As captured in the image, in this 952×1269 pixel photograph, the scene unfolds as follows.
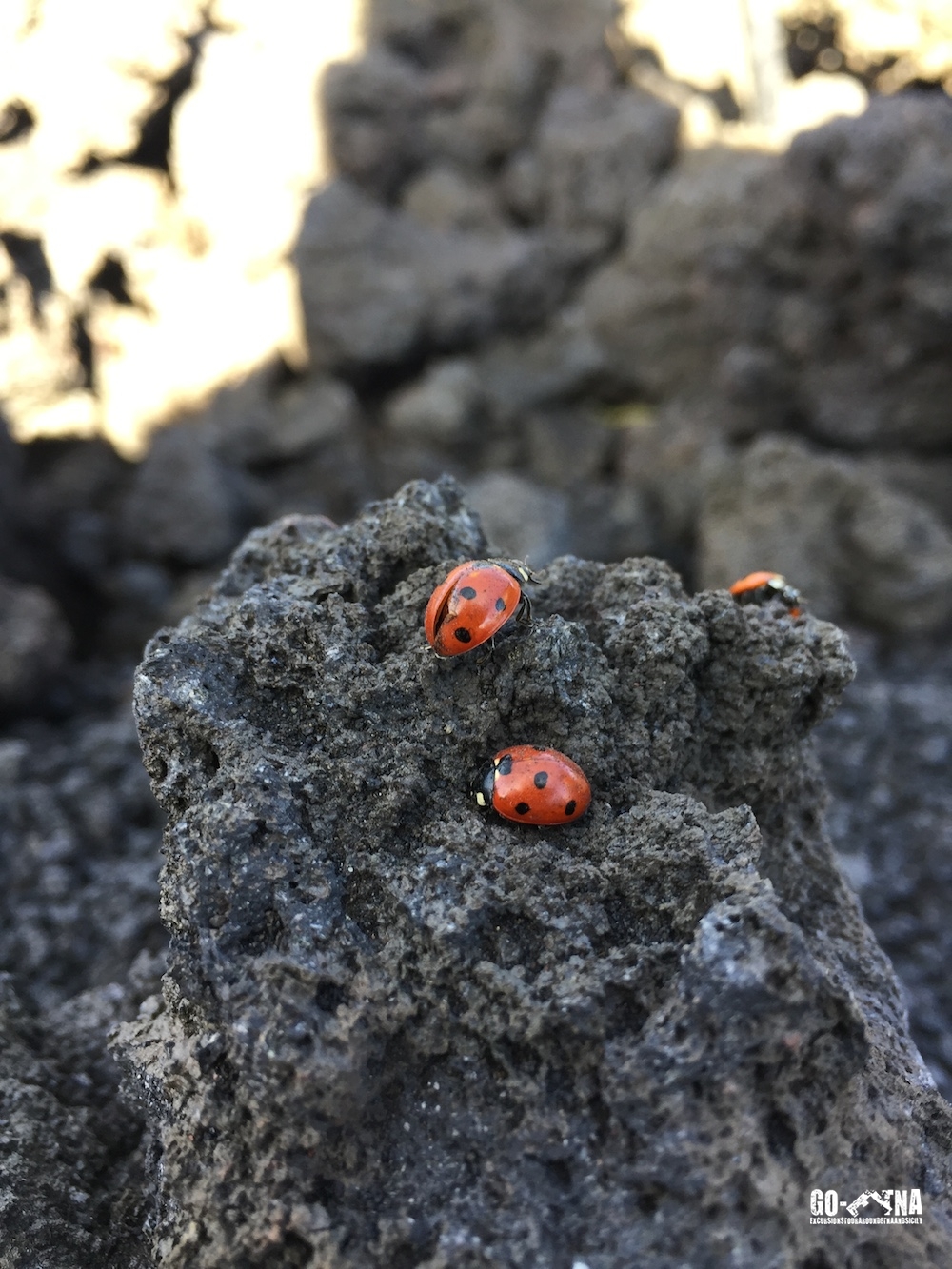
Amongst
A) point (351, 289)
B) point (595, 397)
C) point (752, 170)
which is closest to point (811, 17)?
point (752, 170)

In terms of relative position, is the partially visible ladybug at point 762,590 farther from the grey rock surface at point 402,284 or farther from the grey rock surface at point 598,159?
the grey rock surface at point 598,159

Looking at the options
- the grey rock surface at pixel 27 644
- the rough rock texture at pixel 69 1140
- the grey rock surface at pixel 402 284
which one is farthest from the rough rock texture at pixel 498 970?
the grey rock surface at pixel 402 284

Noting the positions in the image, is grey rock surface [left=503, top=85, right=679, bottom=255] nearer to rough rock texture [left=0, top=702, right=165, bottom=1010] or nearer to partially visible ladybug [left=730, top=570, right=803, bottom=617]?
partially visible ladybug [left=730, top=570, right=803, bottom=617]

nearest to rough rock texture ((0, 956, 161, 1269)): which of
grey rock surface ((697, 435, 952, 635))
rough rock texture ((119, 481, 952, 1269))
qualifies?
rough rock texture ((119, 481, 952, 1269))

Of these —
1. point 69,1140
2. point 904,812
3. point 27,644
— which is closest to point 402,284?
point 27,644

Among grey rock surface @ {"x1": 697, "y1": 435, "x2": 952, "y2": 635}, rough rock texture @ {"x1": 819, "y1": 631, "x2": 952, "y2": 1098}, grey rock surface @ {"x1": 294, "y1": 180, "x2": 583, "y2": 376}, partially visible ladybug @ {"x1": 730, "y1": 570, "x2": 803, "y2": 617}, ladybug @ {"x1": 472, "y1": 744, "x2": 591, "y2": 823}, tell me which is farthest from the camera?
grey rock surface @ {"x1": 294, "y1": 180, "x2": 583, "y2": 376}

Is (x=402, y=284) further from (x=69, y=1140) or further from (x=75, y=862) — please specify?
(x=69, y=1140)
